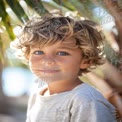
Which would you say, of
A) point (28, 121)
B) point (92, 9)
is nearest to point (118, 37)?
point (92, 9)

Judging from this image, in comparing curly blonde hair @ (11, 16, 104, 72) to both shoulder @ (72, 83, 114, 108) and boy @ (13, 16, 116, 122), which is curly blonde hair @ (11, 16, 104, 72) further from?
shoulder @ (72, 83, 114, 108)

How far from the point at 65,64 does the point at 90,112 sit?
16 cm

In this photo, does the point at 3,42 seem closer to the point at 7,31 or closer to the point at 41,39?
the point at 7,31

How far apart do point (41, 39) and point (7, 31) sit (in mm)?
A: 495

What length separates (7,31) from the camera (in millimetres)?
1748

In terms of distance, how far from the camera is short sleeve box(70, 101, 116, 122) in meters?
1.22

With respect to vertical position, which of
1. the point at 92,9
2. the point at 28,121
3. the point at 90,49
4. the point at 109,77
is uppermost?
the point at 92,9

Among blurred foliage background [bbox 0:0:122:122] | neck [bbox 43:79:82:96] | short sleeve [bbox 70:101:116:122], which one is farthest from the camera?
blurred foliage background [bbox 0:0:122:122]

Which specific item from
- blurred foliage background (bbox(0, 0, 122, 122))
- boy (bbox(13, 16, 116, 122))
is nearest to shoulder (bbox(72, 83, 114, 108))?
boy (bbox(13, 16, 116, 122))

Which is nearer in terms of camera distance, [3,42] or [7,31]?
[7,31]

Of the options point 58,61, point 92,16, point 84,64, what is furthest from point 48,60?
point 92,16

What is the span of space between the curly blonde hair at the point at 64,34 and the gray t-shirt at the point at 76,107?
118 millimetres

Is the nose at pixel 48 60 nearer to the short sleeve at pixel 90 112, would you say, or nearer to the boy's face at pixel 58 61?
the boy's face at pixel 58 61

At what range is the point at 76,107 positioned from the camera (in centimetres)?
125
